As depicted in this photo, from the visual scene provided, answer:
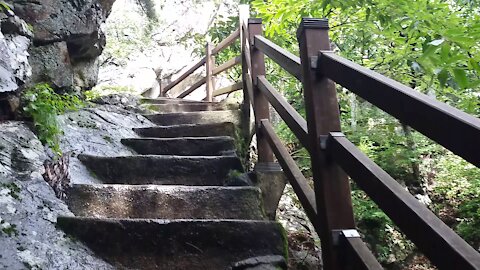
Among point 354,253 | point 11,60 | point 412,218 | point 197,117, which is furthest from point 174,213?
point 197,117

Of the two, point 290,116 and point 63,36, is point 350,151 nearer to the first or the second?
point 290,116

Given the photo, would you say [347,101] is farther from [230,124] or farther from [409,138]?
[230,124]

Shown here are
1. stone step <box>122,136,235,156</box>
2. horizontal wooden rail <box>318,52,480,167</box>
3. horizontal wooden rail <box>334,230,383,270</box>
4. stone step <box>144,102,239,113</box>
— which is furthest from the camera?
stone step <box>144,102,239,113</box>

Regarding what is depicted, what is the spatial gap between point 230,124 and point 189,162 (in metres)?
0.92

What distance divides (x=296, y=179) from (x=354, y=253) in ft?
2.69

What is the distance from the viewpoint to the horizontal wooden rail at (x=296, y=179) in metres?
1.99

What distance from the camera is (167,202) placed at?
8.36 ft

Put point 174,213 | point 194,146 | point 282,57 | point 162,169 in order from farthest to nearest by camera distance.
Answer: point 194,146 → point 162,169 → point 174,213 → point 282,57

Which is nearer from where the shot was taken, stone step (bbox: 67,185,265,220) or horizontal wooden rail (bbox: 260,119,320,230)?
horizontal wooden rail (bbox: 260,119,320,230)

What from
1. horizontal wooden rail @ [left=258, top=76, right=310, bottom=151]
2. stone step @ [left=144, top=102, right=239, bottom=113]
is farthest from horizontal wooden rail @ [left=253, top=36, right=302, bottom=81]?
stone step @ [left=144, top=102, right=239, bottom=113]

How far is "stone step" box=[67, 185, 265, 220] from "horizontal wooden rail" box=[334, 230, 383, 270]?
3.00 feet

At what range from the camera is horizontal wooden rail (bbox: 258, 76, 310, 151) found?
2027 millimetres

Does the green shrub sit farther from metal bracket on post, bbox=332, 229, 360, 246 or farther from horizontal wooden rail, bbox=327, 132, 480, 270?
horizontal wooden rail, bbox=327, 132, 480, 270

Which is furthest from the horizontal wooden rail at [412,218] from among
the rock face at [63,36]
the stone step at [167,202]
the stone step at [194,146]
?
the rock face at [63,36]
